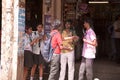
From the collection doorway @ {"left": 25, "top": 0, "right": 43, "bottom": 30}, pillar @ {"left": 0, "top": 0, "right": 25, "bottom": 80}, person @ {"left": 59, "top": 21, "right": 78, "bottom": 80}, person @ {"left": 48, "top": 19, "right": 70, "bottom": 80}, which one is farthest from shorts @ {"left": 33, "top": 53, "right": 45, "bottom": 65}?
A: doorway @ {"left": 25, "top": 0, "right": 43, "bottom": 30}

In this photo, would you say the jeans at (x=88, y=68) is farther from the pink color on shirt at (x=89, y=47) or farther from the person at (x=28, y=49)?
the person at (x=28, y=49)

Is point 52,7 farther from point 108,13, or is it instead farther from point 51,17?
point 108,13

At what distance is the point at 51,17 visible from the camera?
13.8 metres

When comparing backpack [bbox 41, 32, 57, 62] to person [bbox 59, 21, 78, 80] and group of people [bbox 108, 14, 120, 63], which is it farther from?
group of people [bbox 108, 14, 120, 63]

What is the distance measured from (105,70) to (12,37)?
5.48 meters

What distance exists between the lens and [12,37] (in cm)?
884

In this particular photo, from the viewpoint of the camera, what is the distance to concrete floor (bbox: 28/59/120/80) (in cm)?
1243

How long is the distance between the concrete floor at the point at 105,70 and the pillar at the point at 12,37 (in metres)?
3.35

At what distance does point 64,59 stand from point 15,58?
221cm

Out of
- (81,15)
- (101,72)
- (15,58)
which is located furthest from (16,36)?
(81,15)

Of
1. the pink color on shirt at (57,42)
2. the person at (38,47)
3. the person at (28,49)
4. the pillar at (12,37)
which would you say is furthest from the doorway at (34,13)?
the pillar at (12,37)

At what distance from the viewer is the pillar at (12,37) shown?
8797mm

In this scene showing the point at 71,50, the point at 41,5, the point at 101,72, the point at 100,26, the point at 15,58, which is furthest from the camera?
the point at 100,26

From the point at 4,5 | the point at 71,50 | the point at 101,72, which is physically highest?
the point at 4,5
